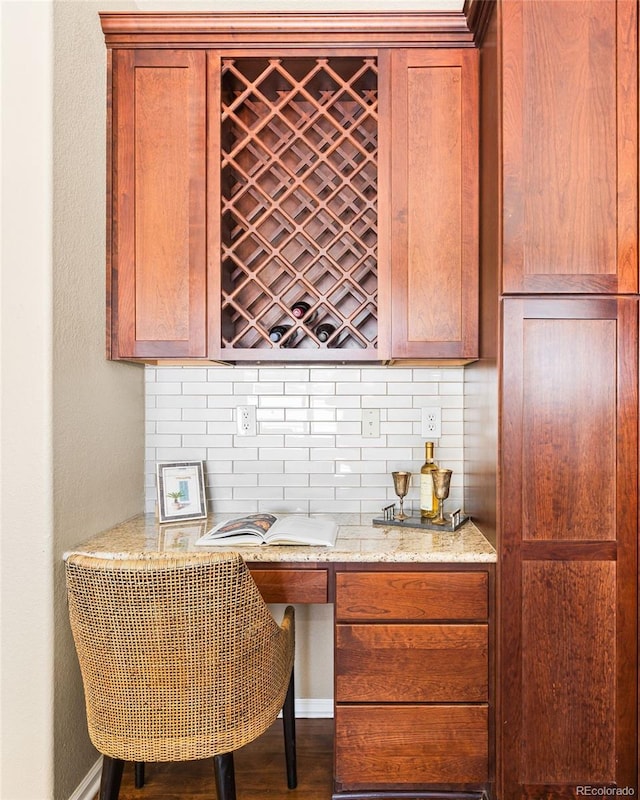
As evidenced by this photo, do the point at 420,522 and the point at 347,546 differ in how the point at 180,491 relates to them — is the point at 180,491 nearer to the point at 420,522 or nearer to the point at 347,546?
the point at 347,546

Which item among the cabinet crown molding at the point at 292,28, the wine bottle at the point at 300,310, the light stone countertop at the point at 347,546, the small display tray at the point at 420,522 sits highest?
the cabinet crown molding at the point at 292,28

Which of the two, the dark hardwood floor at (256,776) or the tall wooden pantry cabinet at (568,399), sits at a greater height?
the tall wooden pantry cabinet at (568,399)

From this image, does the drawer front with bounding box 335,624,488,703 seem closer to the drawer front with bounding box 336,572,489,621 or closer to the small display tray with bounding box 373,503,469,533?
the drawer front with bounding box 336,572,489,621

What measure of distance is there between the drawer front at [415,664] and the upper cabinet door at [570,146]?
1.09m

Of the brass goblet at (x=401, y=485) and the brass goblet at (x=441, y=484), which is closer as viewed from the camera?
the brass goblet at (x=441, y=484)

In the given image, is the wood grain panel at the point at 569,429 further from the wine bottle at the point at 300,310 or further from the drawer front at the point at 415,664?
the wine bottle at the point at 300,310

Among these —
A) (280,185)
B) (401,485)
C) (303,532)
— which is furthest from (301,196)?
(303,532)

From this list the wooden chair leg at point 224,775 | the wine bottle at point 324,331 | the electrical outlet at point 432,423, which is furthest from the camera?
the electrical outlet at point 432,423

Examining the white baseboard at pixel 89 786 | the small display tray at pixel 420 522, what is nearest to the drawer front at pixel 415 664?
the small display tray at pixel 420 522

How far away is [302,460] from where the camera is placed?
2396 mm

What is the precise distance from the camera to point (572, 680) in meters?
1.67

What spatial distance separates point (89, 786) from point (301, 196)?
2.24 meters

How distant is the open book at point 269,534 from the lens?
6.04 ft

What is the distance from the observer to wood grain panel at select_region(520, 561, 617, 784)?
1666 mm
